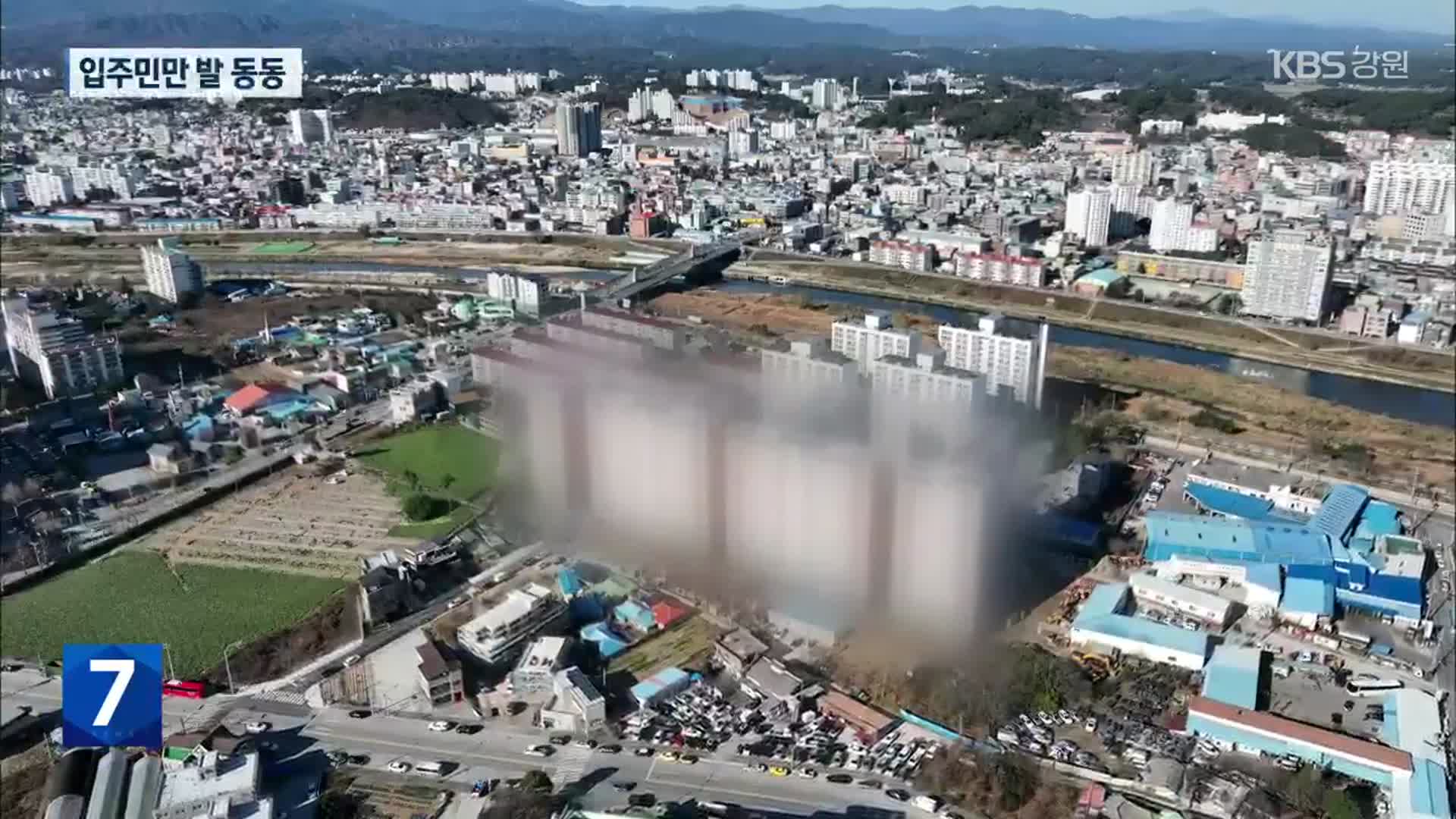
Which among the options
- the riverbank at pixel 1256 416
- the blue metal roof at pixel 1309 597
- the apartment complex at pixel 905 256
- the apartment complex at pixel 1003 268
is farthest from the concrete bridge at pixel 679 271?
the blue metal roof at pixel 1309 597

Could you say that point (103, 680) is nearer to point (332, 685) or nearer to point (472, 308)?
point (332, 685)

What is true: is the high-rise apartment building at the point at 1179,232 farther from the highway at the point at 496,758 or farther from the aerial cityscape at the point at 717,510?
the highway at the point at 496,758

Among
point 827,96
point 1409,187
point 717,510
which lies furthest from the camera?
point 827,96

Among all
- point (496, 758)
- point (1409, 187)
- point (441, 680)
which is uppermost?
point (1409, 187)

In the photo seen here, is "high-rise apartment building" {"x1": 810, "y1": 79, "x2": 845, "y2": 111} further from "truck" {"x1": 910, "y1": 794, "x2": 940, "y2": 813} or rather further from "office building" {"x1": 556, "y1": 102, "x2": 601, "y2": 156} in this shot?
"truck" {"x1": 910, "y1": 794, "x2": 940, "y2": 813}

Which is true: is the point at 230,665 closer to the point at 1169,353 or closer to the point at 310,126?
the point at 1169,353

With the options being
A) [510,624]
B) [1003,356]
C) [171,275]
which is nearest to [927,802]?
[510,624]

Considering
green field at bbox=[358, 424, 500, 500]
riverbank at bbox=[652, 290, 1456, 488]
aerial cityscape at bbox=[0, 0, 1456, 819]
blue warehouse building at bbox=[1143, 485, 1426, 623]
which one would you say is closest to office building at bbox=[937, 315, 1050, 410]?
aerial cityscape at bbox=[0, 0, 1456, 819]

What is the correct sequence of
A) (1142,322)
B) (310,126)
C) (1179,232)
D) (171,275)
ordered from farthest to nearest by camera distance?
(310,126) → (1179,232) → (1142,322) → (171,275)
